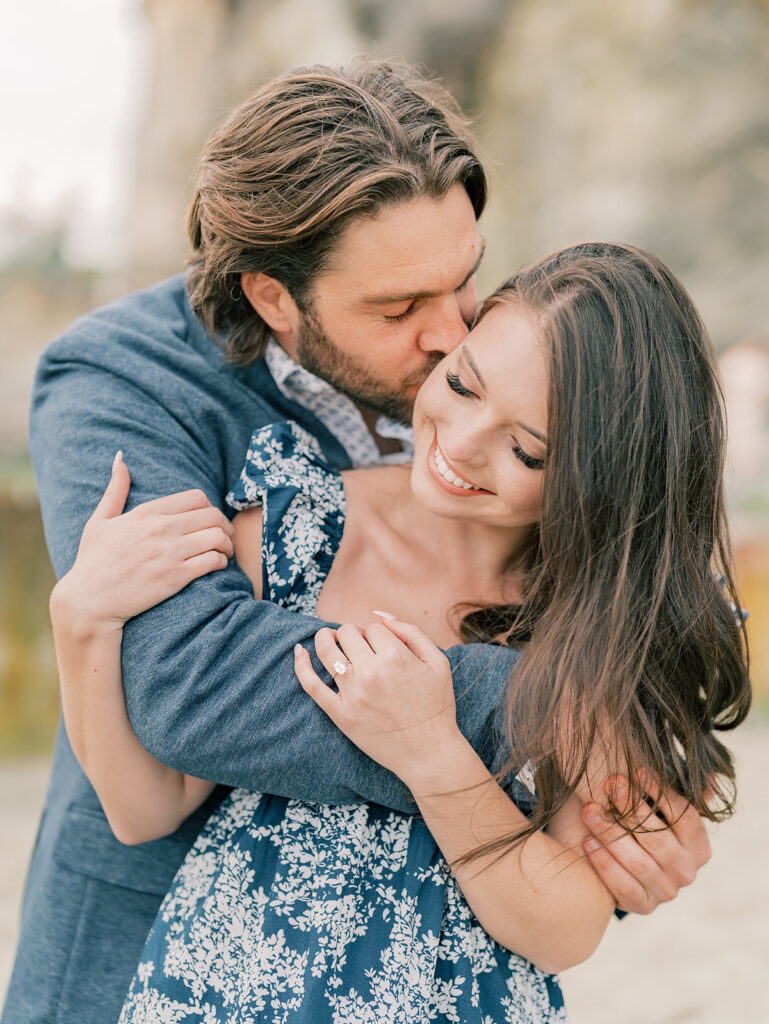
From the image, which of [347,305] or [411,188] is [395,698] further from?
[411,188]

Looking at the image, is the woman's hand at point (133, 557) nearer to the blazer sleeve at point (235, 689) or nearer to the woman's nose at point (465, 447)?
the blazer sleeve at point (235, 689)

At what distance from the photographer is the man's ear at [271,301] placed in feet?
6.09

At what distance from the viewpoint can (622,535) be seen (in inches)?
57.5

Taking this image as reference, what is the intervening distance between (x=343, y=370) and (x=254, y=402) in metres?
0.19

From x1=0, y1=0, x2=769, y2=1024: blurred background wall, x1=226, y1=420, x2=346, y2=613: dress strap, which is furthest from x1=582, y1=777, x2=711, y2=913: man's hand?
x1=0, y1=0, x2=769, y2=1024: blurred background wall

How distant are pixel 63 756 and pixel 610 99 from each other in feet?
23.7

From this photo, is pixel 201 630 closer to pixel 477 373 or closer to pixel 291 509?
pixel 291 509

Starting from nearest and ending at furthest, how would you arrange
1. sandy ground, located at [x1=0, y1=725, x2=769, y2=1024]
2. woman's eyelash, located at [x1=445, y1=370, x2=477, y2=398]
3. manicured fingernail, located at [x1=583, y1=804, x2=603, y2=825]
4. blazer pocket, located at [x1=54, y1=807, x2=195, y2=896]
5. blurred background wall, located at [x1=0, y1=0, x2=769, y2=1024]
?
manicured fingernail, located at [x1=583, y1=804, x2=603, y2=825]
woman's eyelash, located at [x1=445, y1=370, x2=477, y2=398]
blazer pocket, located at [x1=54, y1=807, x2=195, y2=896]
sandy ground, located at [x1=0, y1=725, x2=769, y2=1024]
blurred background wall, located at [x1=0, y1=0, x2=769, y2=1024]

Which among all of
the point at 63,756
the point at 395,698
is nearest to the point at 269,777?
the point at 395,698

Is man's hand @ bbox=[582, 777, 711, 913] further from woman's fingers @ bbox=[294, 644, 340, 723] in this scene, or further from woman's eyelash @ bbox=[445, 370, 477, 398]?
woman's eyelash @ bbox=[445, 370, 477, 398]

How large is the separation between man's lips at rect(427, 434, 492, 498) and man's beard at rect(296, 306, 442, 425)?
0.29 metres

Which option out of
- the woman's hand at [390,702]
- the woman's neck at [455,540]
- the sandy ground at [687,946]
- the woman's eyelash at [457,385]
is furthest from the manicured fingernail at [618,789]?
the sandy ground at [687,946]

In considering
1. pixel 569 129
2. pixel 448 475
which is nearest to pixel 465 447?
pixel 448 475

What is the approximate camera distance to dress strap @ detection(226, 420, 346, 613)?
5.03 ft
